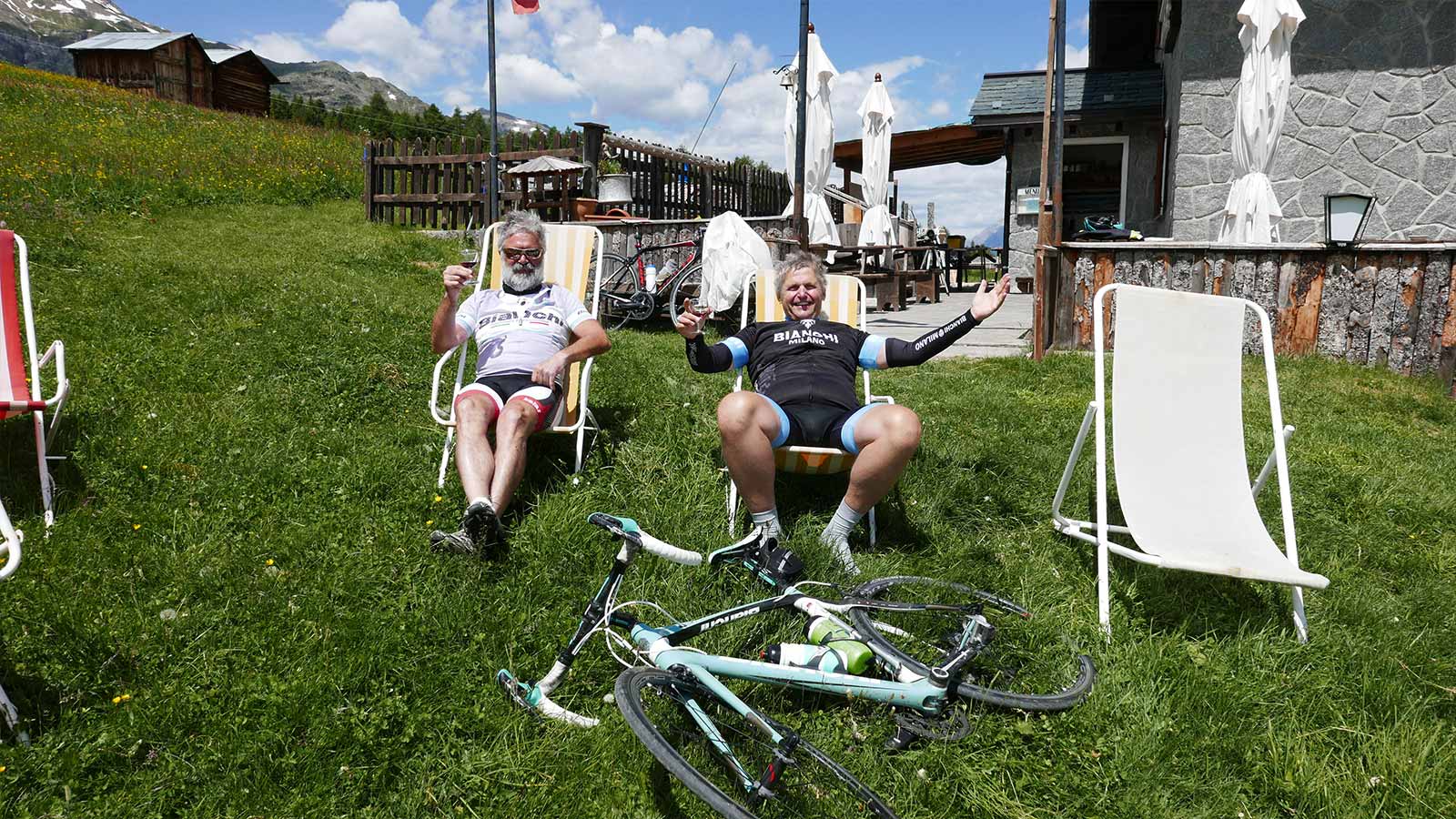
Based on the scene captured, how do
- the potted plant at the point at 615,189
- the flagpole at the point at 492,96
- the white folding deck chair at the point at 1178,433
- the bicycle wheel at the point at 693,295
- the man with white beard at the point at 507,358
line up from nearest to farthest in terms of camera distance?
the white folding deck chair at the point at 1178,433
the man with white beard at the point at 507,358
the bicycle wheel at the point at 693,295
the flagpole at the point at 492,96
the potted plant at the point at 615,189

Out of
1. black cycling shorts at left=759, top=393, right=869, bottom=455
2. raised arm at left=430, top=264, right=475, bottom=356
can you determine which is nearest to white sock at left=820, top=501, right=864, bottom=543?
black cycling shorts at left=759, top=393, right=869, bottom=455

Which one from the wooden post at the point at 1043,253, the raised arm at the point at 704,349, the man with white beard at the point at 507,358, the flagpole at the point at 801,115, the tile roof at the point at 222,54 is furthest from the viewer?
the tile roof at the point at 222,54

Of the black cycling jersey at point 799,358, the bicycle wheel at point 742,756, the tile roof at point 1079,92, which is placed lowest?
the bicycle wheel at point 742,756

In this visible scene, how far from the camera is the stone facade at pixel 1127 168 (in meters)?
12.5

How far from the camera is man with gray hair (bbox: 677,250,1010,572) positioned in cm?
318

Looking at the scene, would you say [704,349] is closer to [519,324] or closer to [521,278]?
[519,324]

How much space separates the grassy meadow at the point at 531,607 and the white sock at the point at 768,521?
9cm

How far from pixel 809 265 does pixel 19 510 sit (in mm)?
3162

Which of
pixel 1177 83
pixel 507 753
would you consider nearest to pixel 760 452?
pixel 507 753

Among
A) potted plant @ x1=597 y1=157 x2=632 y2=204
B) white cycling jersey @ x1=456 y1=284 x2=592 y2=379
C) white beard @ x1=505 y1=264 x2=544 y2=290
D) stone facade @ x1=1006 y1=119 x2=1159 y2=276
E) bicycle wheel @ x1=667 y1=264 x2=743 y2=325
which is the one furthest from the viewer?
stone facade @ x1=1006 y1=119 x2=1159 y2=276

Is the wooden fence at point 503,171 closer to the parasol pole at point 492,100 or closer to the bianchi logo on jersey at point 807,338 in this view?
the parasol pole at point 492,100

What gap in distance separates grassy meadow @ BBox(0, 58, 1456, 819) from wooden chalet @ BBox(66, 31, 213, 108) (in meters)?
34.1

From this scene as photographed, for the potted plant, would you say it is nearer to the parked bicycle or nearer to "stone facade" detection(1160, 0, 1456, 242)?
the parked bicycle

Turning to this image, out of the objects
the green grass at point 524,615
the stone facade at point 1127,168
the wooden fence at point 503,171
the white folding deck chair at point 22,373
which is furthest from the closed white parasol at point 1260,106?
the white folding deck chair at point 22,373
